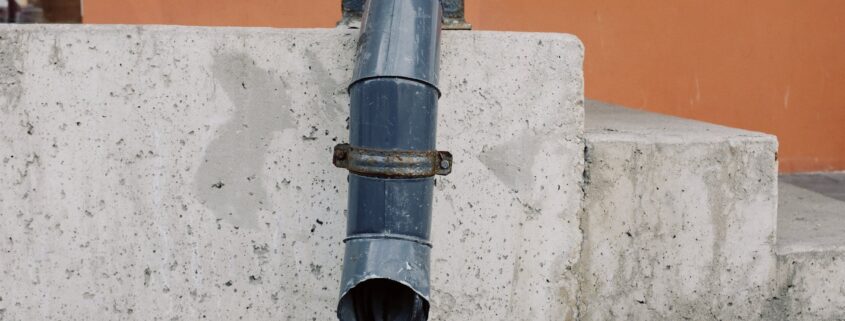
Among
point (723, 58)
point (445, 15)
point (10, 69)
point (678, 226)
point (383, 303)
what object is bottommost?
point (383, 303)

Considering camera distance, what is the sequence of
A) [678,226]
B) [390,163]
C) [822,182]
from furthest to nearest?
[822,182] → [678,226] → [390,163]

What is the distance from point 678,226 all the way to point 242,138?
45.5 inches

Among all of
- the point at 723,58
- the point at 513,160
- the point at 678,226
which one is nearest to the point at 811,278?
the point at 678,226

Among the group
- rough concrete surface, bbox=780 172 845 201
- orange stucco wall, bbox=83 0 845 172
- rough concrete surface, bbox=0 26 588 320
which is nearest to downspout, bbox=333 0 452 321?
rough concrete surface, bbox=0 26 588 320

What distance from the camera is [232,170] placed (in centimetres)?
218

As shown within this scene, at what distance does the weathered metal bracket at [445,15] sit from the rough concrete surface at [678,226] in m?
0.44

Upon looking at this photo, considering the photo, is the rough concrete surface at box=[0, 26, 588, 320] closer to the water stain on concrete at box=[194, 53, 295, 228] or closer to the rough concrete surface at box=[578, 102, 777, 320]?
the water stain on concrete at box=[194, 53, 295, 228]

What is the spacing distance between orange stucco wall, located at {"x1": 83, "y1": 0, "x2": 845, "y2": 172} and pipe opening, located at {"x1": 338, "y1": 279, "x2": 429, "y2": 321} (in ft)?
7.20

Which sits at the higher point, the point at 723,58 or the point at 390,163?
the point at 723,58

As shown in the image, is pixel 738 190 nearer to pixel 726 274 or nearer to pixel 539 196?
pixel 726 274

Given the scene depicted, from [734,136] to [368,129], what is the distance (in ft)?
3.75

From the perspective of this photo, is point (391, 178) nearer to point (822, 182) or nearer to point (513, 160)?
point (513, 160)

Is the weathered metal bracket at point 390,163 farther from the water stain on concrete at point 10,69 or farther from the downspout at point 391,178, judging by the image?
the water stain on concrete at point 10,69

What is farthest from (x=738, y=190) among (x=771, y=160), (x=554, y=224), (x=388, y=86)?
Result: (x=388, y=86)
